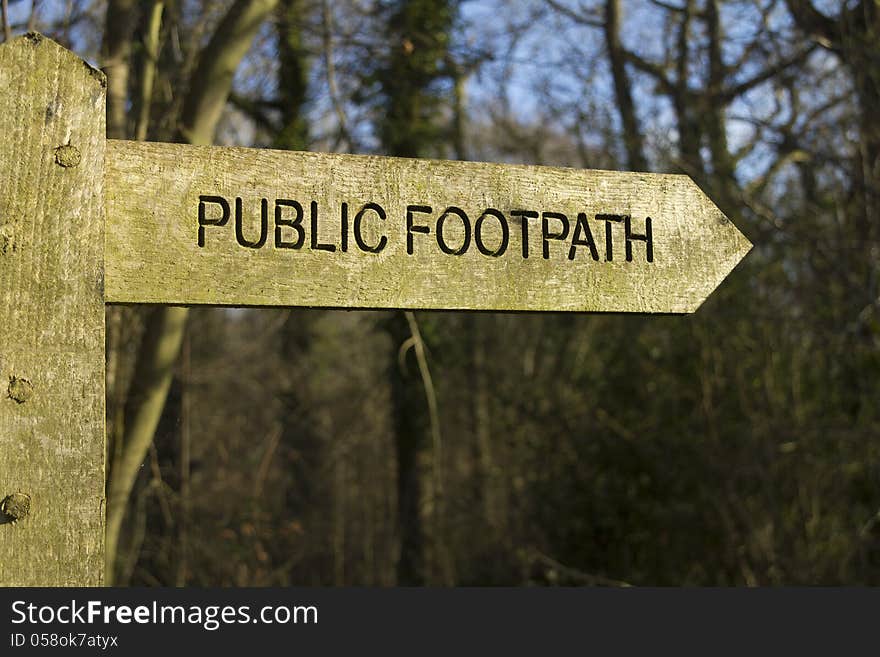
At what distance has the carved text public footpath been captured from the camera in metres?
1.62

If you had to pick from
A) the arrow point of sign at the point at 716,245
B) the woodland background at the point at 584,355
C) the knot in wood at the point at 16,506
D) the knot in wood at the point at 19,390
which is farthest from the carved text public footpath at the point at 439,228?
the woodland background at the point at 584,355

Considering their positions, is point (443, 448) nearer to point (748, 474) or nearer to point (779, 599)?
point (748, 474)

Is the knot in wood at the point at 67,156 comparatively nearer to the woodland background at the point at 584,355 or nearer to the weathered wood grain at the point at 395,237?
the weathered wood grain at the point at 395,237

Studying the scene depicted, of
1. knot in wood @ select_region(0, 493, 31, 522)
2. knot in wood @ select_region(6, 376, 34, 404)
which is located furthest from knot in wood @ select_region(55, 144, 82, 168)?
knot in wood @ select_region(0, 493, 31, 522)

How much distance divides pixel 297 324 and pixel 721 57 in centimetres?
454

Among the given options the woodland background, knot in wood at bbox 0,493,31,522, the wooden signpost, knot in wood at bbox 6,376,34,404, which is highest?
the woodland background

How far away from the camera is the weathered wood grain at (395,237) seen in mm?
1569

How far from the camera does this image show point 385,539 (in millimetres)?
9438

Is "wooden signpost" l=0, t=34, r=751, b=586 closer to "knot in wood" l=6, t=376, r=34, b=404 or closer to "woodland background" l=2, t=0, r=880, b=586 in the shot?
"knot in wood" l=6, t=376, r=34, b=404

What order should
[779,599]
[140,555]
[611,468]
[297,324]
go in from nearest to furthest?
[779,599], [140,555], [611,468], [297,324]

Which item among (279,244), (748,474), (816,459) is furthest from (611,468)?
(279,244)

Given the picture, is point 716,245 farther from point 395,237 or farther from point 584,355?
point 584,355

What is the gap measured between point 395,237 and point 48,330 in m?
0.59

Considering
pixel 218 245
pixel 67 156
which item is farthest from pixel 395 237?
pixel 67 156
